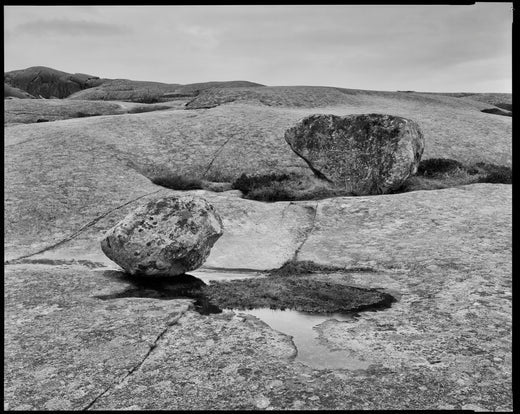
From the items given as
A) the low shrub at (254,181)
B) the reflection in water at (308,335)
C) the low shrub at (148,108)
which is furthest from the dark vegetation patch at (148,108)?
the reflection in water at (308,335)

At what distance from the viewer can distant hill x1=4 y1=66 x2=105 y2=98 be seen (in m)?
129

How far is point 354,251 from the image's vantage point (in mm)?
16812

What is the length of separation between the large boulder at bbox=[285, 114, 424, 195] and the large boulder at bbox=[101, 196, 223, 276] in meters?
12.9

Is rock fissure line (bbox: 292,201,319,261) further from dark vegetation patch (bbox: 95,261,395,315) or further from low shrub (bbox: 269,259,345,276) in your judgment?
dark vegetation patch (bbox: 95,261,395,315)

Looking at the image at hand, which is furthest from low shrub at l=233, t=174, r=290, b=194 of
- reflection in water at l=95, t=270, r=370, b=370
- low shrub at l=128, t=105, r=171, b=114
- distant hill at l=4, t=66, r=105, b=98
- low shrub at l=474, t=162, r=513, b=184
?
distant hill at l=4, t=66, r=105, b=98

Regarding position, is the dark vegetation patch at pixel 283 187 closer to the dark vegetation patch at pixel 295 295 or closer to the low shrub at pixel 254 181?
the low shrub at pixel 254 181

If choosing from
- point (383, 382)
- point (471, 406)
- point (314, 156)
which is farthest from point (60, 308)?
point (314, 156)

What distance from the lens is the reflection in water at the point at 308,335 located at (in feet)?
29.1

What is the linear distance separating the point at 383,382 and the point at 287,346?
6.86 feet

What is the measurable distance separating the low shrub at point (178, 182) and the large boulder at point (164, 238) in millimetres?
11564

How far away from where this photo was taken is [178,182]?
26.7m

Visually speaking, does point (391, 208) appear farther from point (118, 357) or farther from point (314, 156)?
point (118, 357)

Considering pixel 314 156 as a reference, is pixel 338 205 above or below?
below

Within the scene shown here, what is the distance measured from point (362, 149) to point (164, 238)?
1486 cm
